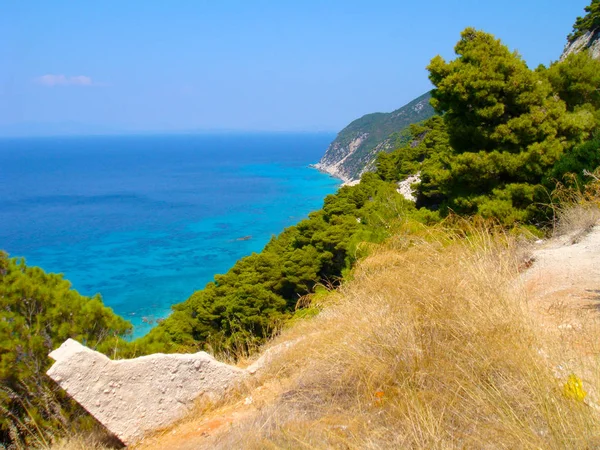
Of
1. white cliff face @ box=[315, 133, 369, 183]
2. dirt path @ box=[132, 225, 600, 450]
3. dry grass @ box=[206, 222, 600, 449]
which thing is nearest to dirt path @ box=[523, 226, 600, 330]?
dirt path @ box=[132, 225, 600, 450]

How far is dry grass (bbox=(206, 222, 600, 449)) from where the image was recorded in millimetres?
2531

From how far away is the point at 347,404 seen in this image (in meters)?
3.44

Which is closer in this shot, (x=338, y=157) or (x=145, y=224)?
(x=145, y=224)

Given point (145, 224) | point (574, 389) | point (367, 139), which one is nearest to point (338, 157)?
A: point (367, 139)

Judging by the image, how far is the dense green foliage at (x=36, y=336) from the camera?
534cm

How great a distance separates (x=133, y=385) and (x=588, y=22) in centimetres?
3844

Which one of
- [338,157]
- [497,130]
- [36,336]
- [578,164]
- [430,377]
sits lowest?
[36,336]

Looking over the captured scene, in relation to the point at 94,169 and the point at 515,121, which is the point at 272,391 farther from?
the point at 94,169

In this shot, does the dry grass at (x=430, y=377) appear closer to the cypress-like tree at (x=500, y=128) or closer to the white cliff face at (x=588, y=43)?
the cypress-like tree at (x=500, y=128)

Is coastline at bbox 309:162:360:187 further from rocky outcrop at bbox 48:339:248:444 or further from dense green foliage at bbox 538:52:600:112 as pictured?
rocky outcrop at bbox 48:339:248:444

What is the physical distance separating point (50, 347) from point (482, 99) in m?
12.9

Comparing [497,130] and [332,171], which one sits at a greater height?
[497,130]

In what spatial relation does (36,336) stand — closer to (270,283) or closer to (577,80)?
(270,283)

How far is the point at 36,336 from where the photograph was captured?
19.1 feet
